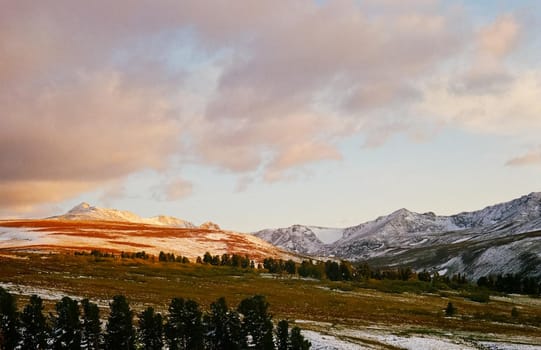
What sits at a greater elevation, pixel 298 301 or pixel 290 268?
pixel 290 268

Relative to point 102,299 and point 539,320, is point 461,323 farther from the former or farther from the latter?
point 102,299

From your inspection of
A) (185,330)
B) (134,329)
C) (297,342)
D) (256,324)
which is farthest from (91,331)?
(297,342)

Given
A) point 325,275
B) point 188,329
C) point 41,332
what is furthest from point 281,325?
point 325,275

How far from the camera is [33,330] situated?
106 feet

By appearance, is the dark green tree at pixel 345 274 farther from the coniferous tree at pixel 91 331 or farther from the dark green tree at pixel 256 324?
the coniferous tree at pixel 91 331

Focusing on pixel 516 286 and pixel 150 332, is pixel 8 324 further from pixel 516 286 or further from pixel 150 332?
pixel 516 286

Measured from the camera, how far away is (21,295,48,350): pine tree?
32094mm

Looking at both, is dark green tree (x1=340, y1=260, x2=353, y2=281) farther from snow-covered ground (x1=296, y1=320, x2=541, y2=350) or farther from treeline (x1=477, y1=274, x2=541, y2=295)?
snow-covered ground (x1=296, y1=320, x2=541, y2=350)

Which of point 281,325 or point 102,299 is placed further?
point 102,299

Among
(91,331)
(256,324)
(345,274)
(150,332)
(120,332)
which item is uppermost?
(256,324)

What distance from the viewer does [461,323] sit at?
64.9 meters

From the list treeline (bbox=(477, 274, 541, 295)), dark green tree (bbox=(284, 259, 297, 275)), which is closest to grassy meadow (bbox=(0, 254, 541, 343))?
treeline (bbox=(477, 274, 541, 295))

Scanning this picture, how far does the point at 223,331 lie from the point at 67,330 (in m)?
10.6

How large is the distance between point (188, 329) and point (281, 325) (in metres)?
6.69
